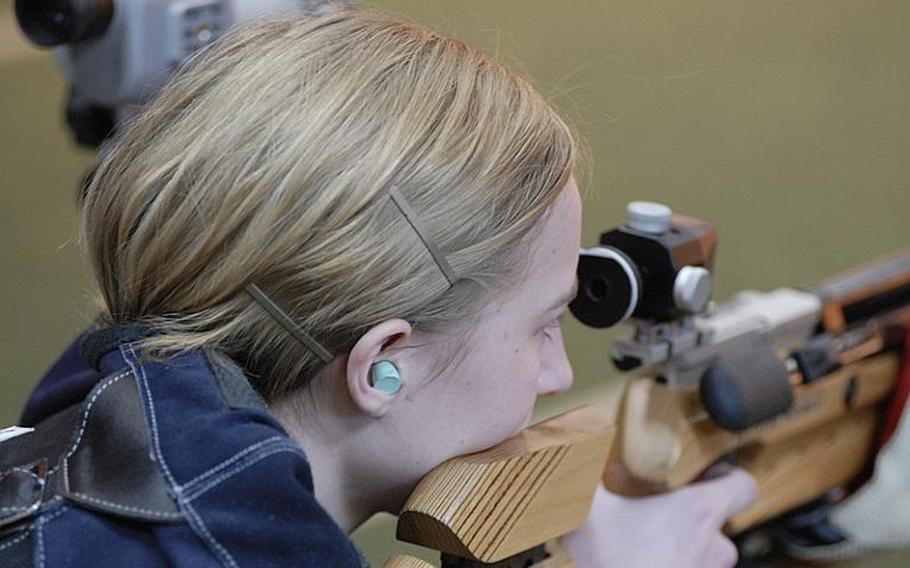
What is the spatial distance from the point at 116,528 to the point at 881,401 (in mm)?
908

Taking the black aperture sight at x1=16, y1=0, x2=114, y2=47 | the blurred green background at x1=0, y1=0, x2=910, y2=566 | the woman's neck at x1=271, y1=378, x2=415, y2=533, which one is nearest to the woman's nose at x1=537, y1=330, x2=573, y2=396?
the woman's neck at x1=271, y1=378, x2=415, y2=533

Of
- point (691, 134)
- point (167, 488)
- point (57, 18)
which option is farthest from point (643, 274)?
point (691, 134)

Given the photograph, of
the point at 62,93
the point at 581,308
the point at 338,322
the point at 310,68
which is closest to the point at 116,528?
the point at 338,322

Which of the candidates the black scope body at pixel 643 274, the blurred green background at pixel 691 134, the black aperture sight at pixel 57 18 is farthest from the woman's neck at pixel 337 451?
the blurred green background at pixel 691 134

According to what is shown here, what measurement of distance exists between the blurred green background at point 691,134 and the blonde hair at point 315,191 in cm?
143

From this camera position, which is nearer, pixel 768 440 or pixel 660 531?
pixel 660 531

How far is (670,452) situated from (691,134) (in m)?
1.96

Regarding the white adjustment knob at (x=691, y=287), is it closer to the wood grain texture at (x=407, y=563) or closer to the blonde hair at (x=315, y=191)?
the blonde hair at (x=315, y=191)

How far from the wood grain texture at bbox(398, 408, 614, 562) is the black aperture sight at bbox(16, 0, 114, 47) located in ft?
2.63

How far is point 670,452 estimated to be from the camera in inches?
45.9

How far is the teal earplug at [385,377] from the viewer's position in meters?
0.87

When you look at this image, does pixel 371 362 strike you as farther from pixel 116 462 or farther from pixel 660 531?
pixel 660 531

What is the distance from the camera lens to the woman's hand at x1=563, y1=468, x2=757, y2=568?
3.47 ft

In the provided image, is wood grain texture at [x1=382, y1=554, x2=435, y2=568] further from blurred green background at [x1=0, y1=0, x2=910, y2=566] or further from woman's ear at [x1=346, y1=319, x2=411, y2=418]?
blurred green background at [x1=0, y1=0, x2=910, y2=566]
